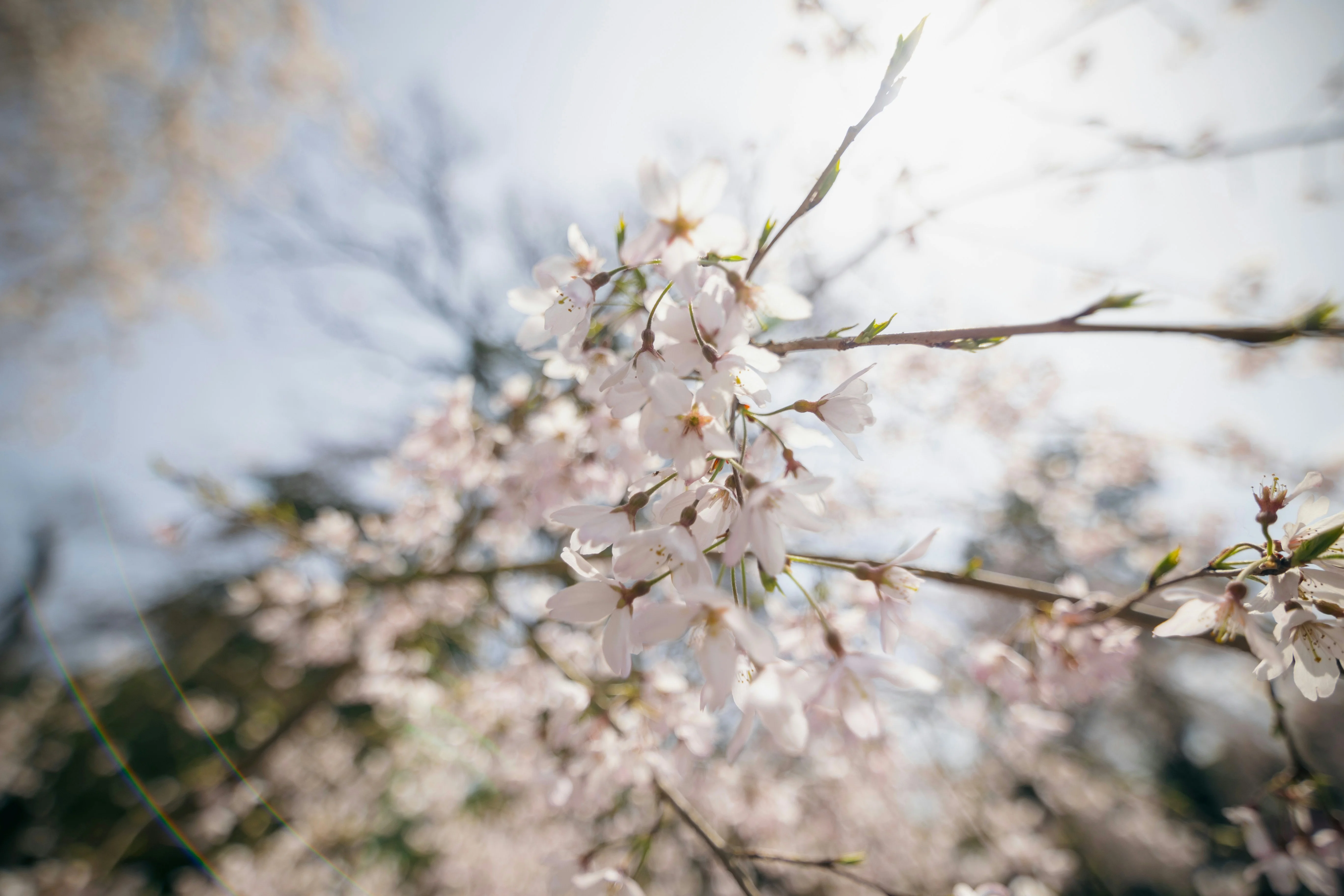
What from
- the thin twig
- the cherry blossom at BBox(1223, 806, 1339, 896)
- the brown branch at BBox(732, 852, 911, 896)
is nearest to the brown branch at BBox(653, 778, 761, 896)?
Answer: the brown branch at BBox(732, 852, 911, 896)

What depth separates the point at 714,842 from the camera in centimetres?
125

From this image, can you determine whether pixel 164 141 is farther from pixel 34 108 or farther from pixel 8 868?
pixel 8 868

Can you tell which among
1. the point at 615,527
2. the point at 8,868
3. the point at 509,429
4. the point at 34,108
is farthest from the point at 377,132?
the point at 8,868

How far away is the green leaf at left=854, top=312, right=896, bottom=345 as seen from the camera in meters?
0.79

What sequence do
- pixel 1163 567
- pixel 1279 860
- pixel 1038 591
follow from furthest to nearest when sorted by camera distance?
pixel 1279 860 < pixel 1038 591 < pixel 1163 567

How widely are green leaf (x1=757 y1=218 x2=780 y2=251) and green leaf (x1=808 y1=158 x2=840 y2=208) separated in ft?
Answer: 0.27

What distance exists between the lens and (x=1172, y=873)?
1084 centimetres

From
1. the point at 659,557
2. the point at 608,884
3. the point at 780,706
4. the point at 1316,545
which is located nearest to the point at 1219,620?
the point at 1316,545

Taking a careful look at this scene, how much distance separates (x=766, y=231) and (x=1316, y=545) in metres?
0.93

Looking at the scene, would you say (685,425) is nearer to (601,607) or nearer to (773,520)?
(773,520)

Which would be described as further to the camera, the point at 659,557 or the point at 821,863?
the point at 821,863

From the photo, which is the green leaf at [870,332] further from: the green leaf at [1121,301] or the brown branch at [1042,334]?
the green leaf at [1121,301]

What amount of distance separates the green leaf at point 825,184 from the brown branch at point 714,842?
1346 millimetres

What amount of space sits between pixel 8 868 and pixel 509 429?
36.9ft
